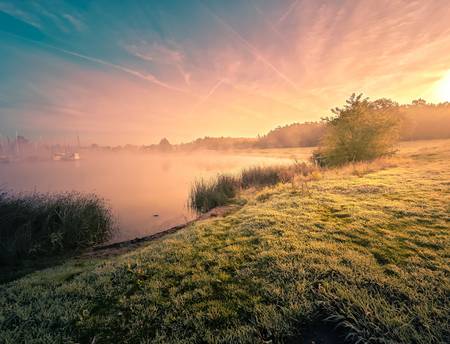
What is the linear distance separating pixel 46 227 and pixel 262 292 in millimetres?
10304

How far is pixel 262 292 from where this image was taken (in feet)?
11.8

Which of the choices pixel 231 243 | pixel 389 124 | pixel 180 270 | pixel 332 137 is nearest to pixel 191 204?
pixel 231 243

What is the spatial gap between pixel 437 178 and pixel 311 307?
14.2 metres

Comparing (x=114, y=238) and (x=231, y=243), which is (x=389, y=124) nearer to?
(x=231, y=243)

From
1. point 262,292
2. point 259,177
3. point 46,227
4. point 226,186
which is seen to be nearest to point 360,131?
point 259,177

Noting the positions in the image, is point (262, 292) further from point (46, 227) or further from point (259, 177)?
point (259, 177)

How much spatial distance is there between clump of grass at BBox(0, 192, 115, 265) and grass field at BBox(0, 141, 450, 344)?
393 centimetres

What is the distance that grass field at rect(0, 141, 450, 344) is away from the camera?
2.84 m

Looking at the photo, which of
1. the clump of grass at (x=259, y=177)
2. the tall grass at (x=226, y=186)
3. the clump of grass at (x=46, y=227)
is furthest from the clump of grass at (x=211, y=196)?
the clump of grass at (x=46, y=227)

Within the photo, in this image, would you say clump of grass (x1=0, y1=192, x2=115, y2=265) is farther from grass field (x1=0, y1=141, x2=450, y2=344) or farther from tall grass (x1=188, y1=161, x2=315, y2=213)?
tall grass (x1=188, y1=161, x2=315, y2=213)

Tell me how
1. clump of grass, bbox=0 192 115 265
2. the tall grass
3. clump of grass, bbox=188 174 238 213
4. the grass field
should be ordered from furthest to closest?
the tall grass
clump of grass, bbox=188 174 238 213
clump of grass, bbox=0 192 115 265
the grass field

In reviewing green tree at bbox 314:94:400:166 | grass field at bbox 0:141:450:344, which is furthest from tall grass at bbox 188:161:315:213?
grass field at bbox 0:141:450:344

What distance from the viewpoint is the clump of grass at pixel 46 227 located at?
7996 millimetres

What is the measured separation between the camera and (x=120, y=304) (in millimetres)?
3664
